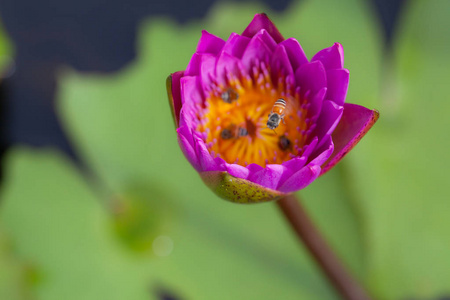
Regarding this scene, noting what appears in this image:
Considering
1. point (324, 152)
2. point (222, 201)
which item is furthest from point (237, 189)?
point (222, 201)

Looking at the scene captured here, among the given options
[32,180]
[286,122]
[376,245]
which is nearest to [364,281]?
[376,245]

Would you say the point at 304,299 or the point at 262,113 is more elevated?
the point at 262,113

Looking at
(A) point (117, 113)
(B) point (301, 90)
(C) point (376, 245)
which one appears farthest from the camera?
(A) point (117, 113)

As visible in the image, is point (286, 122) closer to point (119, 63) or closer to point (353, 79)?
point (353, 79)

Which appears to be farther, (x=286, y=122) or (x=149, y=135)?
(x=149, y=135)

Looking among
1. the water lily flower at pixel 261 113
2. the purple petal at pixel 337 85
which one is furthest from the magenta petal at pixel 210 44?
the purple petal at pixel 337 85

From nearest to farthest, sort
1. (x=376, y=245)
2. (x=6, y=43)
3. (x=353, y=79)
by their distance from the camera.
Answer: (x=376, y=245)
(x=353, y=79)
(x=6, y=43)

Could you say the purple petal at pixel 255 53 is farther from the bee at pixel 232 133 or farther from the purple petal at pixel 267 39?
the bee at pixel 232 133
